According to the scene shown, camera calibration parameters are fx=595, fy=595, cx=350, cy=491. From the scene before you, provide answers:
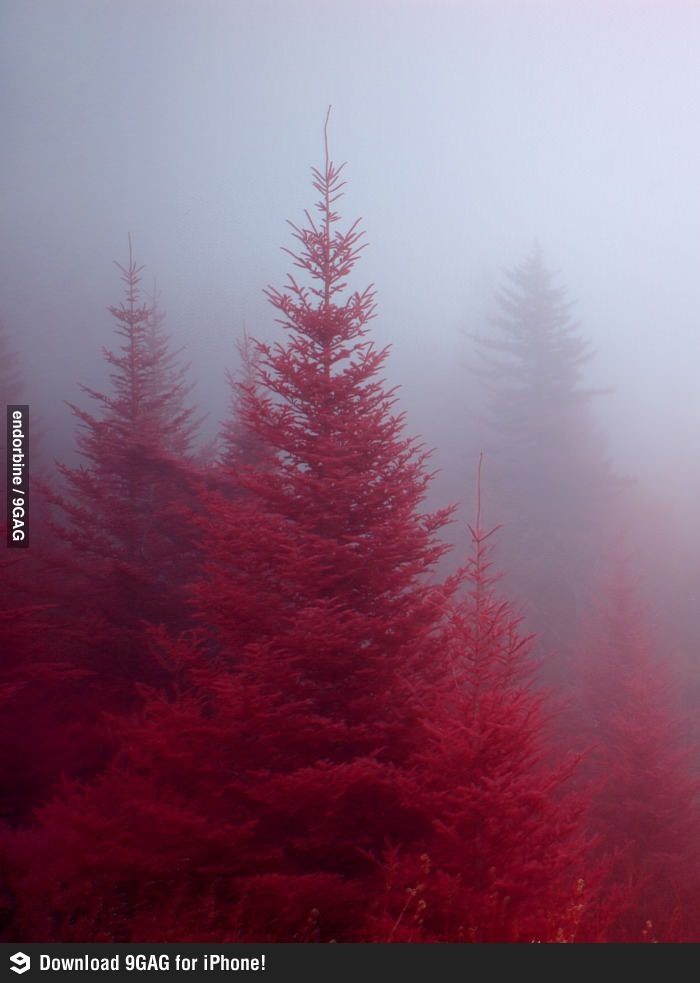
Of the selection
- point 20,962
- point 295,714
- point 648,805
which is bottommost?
point 648,805

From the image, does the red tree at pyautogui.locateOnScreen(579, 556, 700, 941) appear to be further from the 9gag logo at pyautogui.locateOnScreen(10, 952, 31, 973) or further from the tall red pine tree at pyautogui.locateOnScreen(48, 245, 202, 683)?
the 9gag logo at pyautogui.locateOnScreen(10, 952, 31, 973)

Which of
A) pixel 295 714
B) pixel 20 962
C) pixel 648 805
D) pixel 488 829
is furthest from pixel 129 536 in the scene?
pixel 648 805

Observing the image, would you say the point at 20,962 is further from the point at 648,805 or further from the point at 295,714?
the point at 648,805

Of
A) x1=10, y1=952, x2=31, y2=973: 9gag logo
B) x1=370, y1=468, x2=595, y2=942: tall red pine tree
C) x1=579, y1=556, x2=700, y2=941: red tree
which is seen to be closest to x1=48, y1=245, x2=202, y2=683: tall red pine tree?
x1=10, y1=952, x2=31, y2=973: 9gag logo

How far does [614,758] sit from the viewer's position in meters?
15.2

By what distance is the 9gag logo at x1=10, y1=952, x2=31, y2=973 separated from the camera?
4.90m

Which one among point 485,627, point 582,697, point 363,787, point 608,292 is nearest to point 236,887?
point 363,787

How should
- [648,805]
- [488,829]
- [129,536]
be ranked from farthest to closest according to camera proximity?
[648,805] → [129,536] → [488,829]

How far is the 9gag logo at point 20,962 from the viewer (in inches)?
193

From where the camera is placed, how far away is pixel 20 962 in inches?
193

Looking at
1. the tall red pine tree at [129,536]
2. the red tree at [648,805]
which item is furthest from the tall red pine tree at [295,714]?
the red tree at [648,805]

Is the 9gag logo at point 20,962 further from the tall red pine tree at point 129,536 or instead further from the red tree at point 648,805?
the red tree at point 648,805

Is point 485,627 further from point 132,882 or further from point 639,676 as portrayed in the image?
point 639,676

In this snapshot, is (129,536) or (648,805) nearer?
(129,536)
